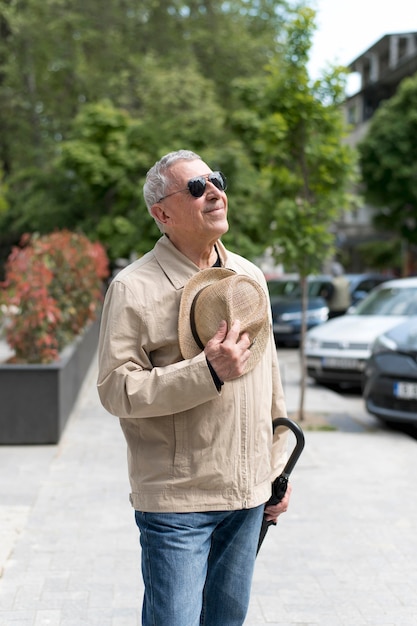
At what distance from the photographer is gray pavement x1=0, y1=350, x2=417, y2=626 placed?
14.5ft

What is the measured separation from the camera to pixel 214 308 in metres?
2.67

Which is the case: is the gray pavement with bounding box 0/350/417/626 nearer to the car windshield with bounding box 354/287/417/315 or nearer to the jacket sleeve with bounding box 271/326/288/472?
the jacket sleeve with bounding box 271/326/288/472

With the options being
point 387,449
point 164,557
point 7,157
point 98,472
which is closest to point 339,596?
point 164,557

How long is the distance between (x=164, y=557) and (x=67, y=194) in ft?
79.9

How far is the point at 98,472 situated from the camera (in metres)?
7.41

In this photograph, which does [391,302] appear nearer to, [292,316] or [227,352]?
[292,316]

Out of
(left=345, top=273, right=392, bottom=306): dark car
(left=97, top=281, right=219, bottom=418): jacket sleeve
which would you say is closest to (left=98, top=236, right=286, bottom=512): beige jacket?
(left=97, top=281, right=219, bottom=418): jacket sleeve

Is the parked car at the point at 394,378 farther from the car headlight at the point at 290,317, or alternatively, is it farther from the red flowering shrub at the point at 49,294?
Answer: the car headlight at the point at 290,317

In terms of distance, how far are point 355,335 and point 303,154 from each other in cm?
368

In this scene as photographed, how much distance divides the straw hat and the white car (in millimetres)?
10208

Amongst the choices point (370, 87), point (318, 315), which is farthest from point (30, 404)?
point (370, 87)

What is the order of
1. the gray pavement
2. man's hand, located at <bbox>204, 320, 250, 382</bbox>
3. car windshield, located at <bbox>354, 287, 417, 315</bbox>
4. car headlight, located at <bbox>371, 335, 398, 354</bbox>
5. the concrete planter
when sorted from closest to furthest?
man's hand, located at <bbox>204, 320, 250, 382</bbox> < the gray pavement < the concrete planter < car headlight, located at <bbox>371, 335, 398, 354</bbox> < car windshield, located at <bbox>354, 287, 417, 315</bbox>

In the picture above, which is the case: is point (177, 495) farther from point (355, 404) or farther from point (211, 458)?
point (355, 404)

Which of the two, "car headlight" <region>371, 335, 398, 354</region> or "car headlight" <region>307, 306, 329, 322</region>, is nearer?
"car headlight" <region>371, 335, 398, 354</region>
